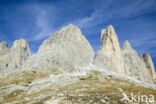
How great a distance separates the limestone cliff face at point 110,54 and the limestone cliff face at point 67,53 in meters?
9.75

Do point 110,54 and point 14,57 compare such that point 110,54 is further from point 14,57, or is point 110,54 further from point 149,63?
point 14,57

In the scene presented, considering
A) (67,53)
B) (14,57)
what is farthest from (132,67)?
(14,57)

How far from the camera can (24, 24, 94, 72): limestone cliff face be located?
102 metres

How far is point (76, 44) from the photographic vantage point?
409 feet

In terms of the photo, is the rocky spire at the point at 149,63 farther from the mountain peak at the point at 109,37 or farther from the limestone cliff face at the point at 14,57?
the limestone cliff face at the point at 14,57

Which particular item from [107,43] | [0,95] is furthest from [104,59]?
[0,95]

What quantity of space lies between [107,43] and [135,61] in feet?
157

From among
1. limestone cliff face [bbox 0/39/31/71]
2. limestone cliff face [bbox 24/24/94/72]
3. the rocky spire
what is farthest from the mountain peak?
limestone cliff face [bbox 0/39/31/71]

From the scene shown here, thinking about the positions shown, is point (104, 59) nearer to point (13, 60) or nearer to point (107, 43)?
point (107, 43)

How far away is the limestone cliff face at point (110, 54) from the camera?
10875 cm

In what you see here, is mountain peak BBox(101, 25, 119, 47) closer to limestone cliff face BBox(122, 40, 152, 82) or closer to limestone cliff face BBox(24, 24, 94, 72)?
limestone cliff face BBox(24, 24, 94, 72)

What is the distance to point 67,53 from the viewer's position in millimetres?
113562

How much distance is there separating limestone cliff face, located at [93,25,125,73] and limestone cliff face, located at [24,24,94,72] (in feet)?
32.0

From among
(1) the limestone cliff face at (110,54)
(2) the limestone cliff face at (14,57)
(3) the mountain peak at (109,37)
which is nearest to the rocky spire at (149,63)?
(1) the limestone cliff face at (110,54)
